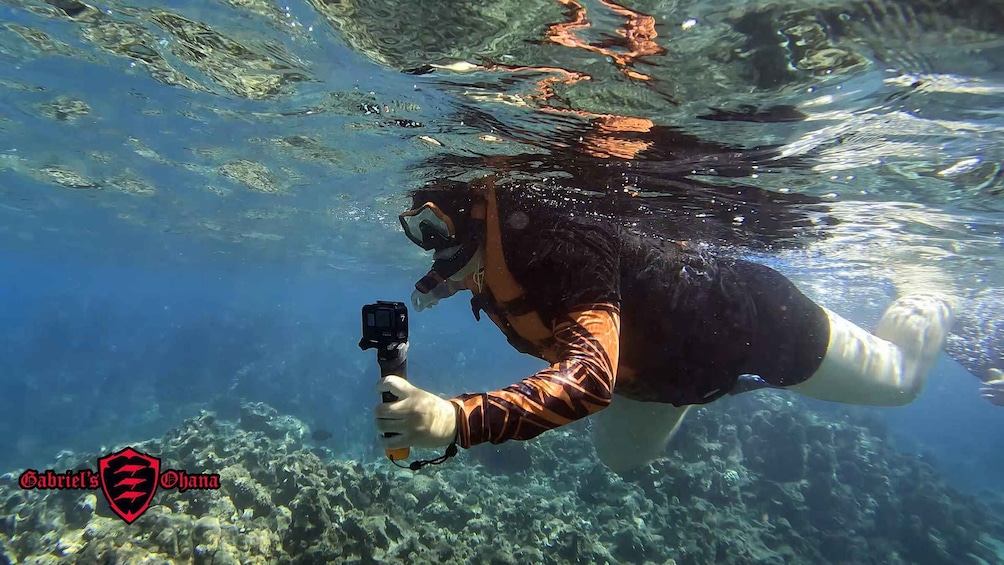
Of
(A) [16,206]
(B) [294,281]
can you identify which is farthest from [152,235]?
(B) [294,281]

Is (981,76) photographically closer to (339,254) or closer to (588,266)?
(588,266)

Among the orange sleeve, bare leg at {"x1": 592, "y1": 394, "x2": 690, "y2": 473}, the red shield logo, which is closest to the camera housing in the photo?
the orange sleeve

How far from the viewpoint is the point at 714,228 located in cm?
1094

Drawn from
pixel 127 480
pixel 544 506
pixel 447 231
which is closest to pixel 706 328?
pixel 447 231

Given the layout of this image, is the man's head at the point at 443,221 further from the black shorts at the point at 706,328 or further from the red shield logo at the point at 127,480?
the red shield logo at the point at 127,480

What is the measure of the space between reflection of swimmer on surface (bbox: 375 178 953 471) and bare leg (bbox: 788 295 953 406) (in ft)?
0.07

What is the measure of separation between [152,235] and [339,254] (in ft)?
32.2

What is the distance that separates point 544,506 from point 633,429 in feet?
16.7

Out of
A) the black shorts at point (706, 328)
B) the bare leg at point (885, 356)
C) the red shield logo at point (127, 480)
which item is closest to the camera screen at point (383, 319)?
the black shorts at point (706, 328)

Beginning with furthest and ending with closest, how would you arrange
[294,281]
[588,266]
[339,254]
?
Result: [294,281] → [339,254] → [588,266]

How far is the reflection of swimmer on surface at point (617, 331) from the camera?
242 centimetres

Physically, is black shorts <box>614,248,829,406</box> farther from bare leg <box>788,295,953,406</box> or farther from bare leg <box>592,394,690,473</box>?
bare leg <box>592,394,690,473</box>

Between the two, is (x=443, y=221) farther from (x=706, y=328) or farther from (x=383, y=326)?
(x=706, y=328)

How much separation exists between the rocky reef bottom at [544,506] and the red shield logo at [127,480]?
3.08 ft
